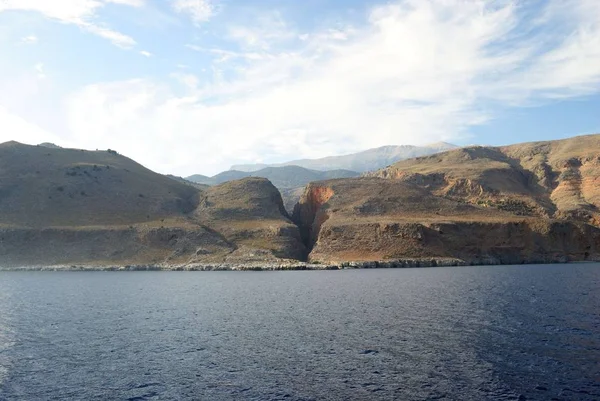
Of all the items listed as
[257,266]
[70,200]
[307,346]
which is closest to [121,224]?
[70,200]

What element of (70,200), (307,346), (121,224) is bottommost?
(307,346)

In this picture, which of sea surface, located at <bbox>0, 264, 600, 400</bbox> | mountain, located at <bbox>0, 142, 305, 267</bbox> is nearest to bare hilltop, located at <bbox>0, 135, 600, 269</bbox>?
mountain, located at <bbox>0, 142, 305, 267</bbox>

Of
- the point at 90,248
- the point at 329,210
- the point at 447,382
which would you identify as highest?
the point at 329,210

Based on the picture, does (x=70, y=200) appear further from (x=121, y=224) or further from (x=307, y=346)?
(x=307, y=346)

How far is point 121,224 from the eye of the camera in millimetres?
168500

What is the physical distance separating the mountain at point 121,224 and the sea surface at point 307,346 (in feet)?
257

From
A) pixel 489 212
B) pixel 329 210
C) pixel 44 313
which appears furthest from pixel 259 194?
pixel 44 313

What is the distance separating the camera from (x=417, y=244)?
6102 inches

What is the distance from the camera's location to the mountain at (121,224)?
152m

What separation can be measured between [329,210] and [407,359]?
488 feet

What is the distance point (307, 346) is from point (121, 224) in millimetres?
141272

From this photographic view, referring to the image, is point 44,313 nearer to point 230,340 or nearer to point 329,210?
point 230,340

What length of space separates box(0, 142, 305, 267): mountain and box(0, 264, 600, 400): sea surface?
7832 cm

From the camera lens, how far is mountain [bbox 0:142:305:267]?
152m
